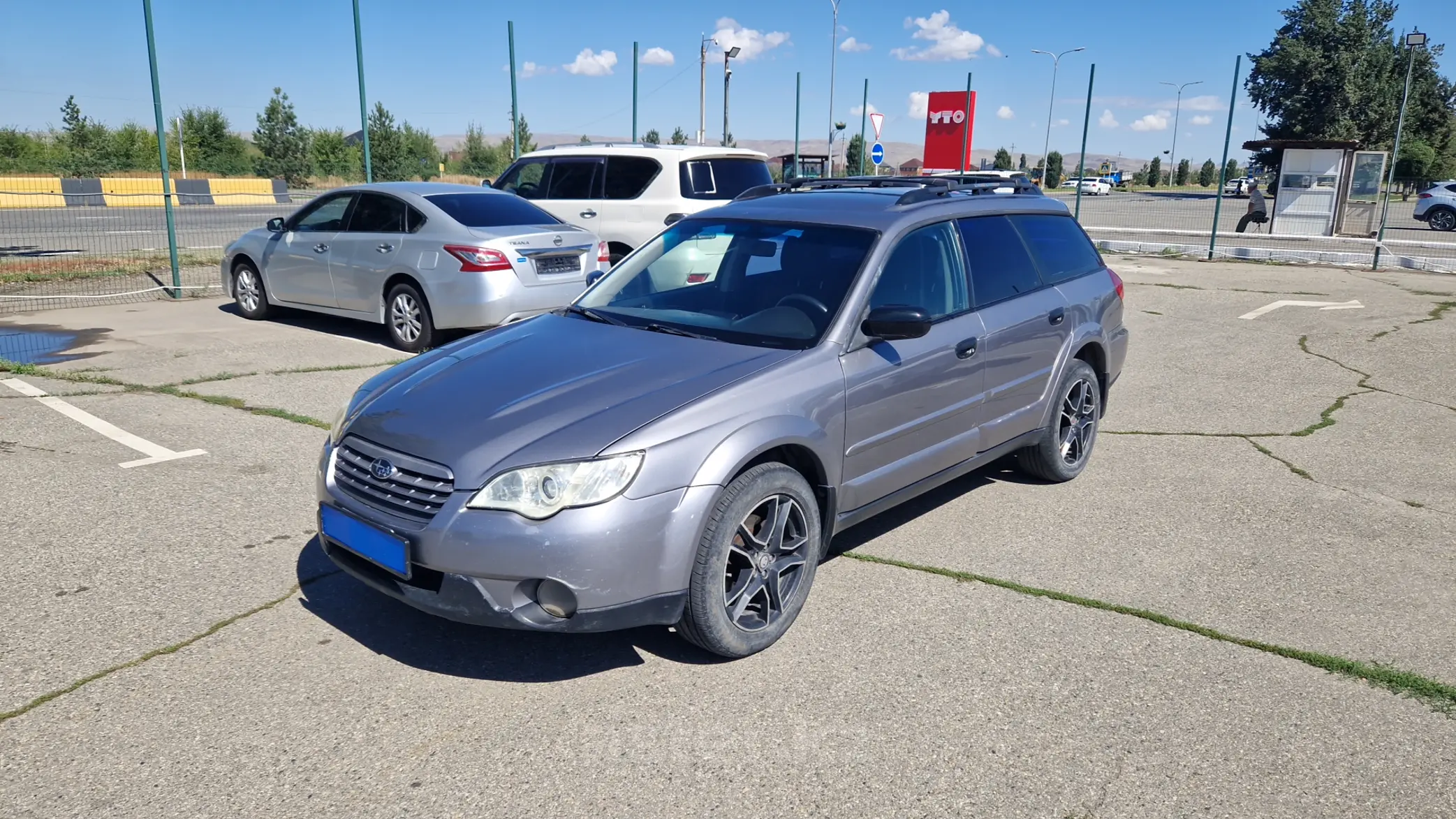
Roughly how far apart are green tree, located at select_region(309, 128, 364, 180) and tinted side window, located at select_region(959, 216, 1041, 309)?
5193 cm

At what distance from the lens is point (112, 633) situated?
3.79 metres

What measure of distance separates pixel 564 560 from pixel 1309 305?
41.8 ft

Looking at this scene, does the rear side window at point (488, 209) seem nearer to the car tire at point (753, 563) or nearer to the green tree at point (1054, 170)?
the car tire at point (753, 563)

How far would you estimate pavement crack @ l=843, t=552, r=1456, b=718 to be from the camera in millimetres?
3498

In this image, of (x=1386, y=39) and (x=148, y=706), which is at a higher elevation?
(x=1386, y=39)

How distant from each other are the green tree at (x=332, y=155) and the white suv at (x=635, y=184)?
4409 centimetres

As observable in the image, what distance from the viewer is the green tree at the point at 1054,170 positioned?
250 ft

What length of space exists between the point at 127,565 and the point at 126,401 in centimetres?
333

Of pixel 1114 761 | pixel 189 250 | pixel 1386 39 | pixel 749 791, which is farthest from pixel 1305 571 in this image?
pixel 1386 39

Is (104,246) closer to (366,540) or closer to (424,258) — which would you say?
(424,258)

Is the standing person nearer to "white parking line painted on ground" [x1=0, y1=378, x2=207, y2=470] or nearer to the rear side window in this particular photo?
the rear side window

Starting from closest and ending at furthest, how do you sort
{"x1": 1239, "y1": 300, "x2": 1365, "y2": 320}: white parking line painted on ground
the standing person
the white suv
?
the white suv
{"x1": 1239, "y1": 300, "x2": 1365, "y2": 320}: white parking line painted on ground
the standing person

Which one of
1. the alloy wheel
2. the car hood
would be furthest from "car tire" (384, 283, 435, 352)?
the car hood

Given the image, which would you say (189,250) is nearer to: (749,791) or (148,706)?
(148,706)
